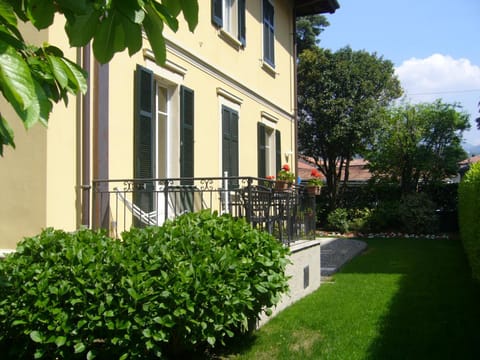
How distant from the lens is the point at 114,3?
1865mm

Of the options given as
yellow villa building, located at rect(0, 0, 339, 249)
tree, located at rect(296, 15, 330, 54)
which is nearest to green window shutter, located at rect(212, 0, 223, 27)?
yellow villa building, located at rect(0, 0, 339, 249)

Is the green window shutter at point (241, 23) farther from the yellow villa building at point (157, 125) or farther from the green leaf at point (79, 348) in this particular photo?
the green leaf at point (79, 348)

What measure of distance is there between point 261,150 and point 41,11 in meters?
9.82

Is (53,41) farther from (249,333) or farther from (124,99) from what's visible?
(249,333)

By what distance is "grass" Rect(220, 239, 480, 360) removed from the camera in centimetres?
534

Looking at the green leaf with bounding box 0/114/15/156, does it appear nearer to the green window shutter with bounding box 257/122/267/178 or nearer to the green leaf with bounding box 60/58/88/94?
the green leaf with bounding box 60/58/88/94

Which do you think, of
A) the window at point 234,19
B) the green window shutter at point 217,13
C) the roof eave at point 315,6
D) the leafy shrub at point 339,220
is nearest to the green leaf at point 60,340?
the green window shutter at point 217,13

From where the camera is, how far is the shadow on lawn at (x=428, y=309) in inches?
211

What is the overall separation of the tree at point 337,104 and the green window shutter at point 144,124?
15631 mm

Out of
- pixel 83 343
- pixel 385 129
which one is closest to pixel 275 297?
pixel 83 343

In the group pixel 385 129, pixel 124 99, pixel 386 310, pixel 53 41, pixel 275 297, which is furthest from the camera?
pixel 385 129

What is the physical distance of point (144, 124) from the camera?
269 inches

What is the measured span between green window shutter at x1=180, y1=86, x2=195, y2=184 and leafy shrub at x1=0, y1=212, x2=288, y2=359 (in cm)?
305

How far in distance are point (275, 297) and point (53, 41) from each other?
3420 millimetres
